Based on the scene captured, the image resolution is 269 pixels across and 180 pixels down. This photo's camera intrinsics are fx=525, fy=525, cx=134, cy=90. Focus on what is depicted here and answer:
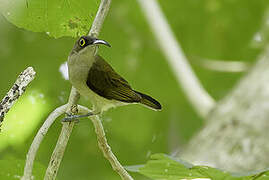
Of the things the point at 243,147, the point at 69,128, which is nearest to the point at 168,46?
the point at 243,147

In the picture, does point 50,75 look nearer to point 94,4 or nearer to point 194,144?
point 194,144

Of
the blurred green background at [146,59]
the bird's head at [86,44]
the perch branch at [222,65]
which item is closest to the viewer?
the bird's head at [86,44]

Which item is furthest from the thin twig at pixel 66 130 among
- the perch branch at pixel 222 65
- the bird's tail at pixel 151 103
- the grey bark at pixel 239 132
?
the perch branch at pixel 222 65

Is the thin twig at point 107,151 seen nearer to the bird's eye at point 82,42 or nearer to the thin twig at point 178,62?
the bird's eye at point 82,42

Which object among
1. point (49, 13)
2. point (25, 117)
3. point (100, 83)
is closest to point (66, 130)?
point (49, 13)

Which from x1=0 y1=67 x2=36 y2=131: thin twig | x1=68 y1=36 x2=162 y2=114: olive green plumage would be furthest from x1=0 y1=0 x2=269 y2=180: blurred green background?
x1=0 y1=67 x2=36 y2=131: thin twig

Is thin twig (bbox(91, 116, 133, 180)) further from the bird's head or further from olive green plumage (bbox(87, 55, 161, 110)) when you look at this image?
olive green plumage (bbox(87, 55, 161, 110))
